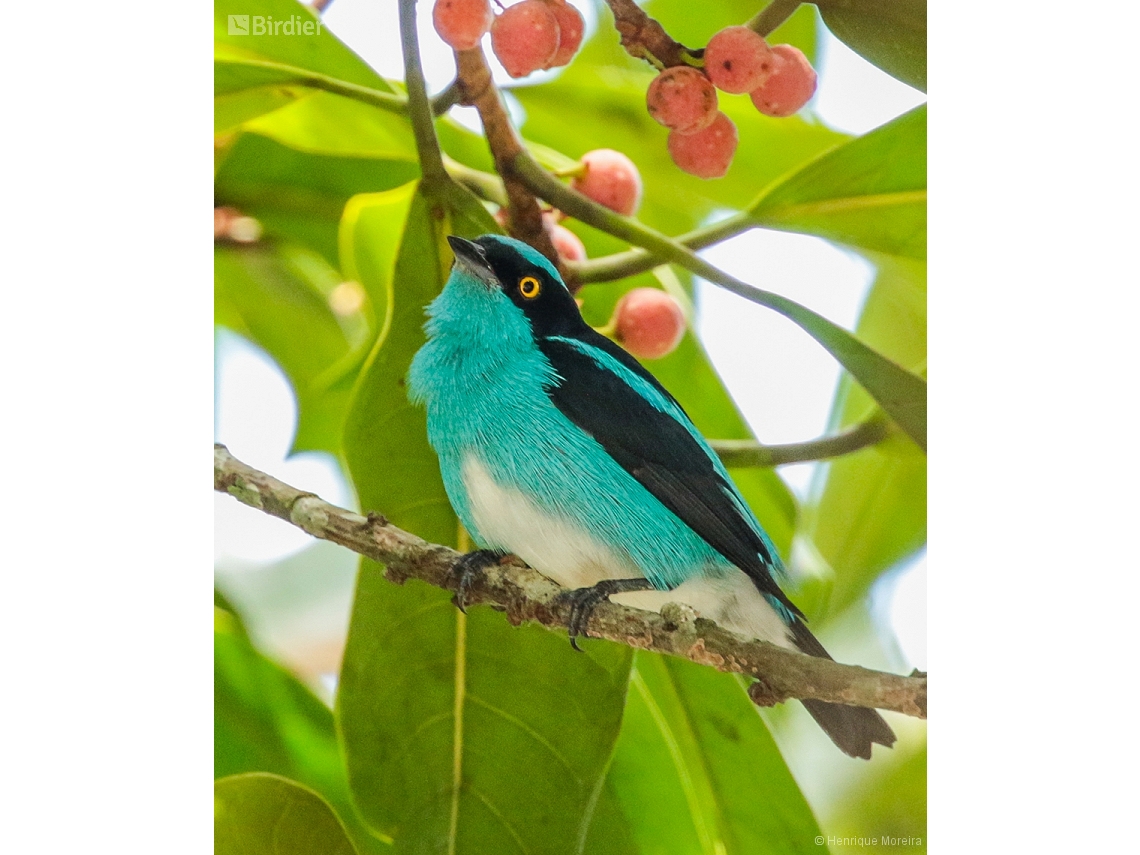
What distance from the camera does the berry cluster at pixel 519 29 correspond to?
195cm

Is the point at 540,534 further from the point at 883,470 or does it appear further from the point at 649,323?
the point at 883,470

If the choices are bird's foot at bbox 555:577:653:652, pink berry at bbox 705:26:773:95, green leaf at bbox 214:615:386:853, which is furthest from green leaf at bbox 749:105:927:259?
green leaf at bbox 214:615:386:853

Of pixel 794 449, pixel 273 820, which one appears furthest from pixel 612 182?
pixel 273 820

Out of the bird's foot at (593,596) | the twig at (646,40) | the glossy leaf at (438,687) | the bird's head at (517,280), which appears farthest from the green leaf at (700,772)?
the twig at (646,40)

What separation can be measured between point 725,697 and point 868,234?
0.77 metres

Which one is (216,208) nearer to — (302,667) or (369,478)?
(369,478)

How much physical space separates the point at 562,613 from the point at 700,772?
377 mm

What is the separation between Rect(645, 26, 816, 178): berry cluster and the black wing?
15.0 inches

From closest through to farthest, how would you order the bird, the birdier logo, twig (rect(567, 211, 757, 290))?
the bird, twig (rect(567, 211, 757, 290)), the birdier logo

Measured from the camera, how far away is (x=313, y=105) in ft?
6.78

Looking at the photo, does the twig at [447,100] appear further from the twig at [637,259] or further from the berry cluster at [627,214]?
the twig at [637,259]

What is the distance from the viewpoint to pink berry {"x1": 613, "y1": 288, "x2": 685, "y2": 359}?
1.94 m

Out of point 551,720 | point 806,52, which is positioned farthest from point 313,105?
point 551,720

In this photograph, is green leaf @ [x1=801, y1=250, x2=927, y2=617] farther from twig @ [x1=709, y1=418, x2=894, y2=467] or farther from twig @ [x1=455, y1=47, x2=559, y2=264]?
twig @ [x1=455, y1=47, x2=559, y2=264]
